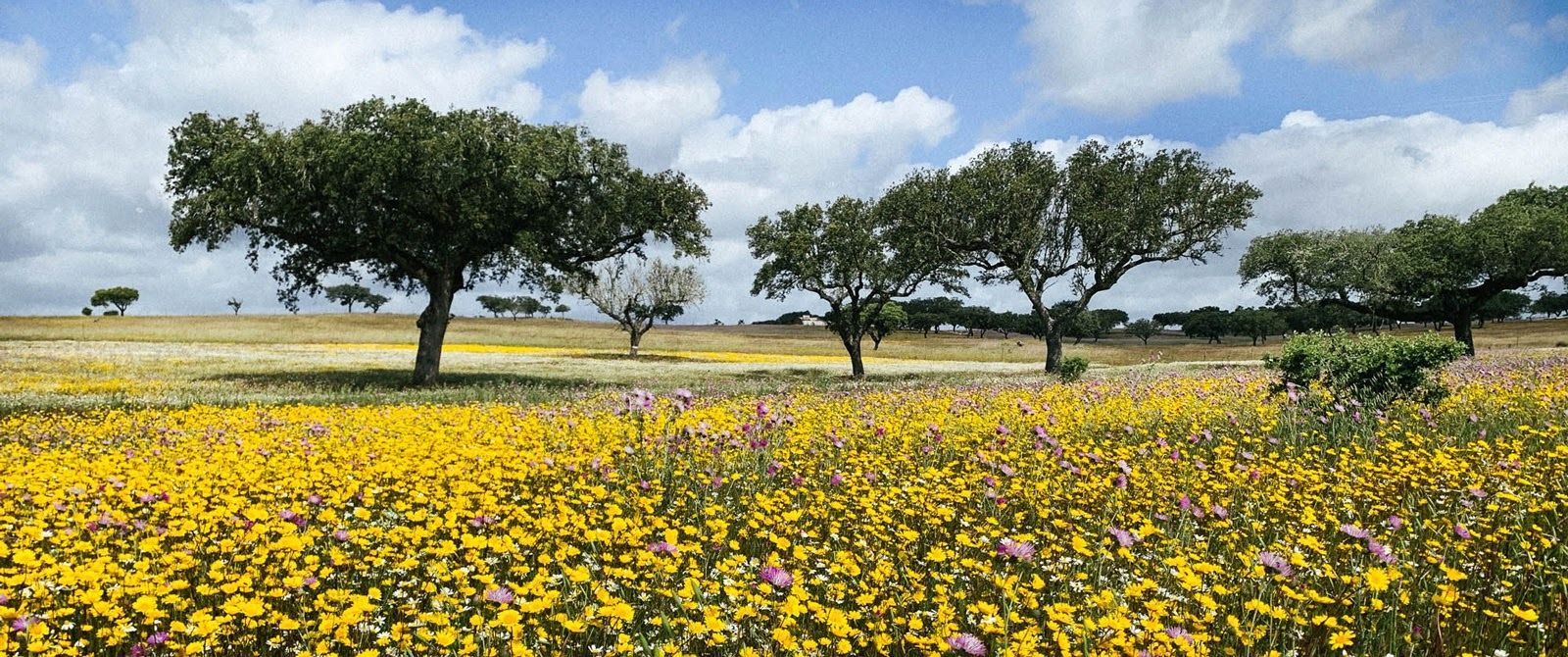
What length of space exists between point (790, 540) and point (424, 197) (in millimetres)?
25351

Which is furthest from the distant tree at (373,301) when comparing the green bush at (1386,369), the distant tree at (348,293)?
the green bush at (1386,369)

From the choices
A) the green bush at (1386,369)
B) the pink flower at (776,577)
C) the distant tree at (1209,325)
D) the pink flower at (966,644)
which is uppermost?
the distant tree at (1209,325)

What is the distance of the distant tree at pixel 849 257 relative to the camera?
40219mm

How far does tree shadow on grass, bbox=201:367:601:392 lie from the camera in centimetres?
2792

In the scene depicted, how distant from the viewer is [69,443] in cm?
1155

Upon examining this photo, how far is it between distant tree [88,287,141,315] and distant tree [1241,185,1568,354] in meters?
181

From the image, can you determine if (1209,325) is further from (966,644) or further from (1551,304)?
(966,644)

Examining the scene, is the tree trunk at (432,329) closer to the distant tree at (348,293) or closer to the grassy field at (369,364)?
the grassy field at (369,364)

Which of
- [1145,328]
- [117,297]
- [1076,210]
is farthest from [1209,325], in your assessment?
[117,297]

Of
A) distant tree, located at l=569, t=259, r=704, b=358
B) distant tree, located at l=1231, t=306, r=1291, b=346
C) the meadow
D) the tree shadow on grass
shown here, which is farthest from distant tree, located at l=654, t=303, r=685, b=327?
distant tree, located at l=1231, t=306, r=1291, b=346

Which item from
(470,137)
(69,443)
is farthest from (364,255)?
(69,443)

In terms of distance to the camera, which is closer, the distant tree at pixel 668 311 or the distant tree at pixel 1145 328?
the distant tree at pixel 668 311

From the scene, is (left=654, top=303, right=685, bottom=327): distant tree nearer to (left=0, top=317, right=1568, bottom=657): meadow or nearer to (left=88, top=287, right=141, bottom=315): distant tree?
(left=0, top=317, right=1568, bottom=657): meadow

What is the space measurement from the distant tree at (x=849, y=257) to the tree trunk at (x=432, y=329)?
16653 millimetres
